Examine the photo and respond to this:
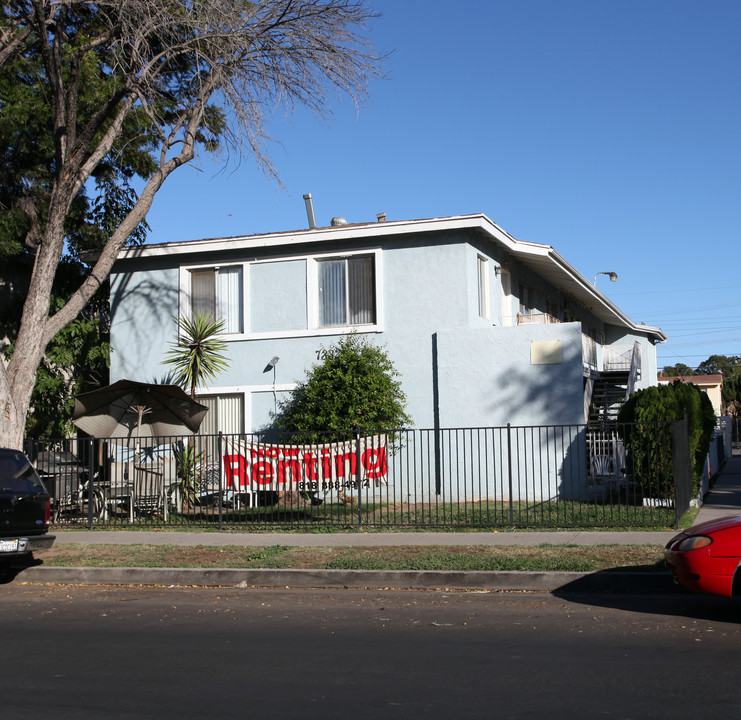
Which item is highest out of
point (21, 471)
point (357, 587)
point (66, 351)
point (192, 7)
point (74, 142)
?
point (192, 7)

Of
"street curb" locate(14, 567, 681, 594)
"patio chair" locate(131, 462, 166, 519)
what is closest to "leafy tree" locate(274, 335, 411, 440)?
"patio chair" locate(131, 462, 166, 519)

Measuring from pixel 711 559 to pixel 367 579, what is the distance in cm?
425

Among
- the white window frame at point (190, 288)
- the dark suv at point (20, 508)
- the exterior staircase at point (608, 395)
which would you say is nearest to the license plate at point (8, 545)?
the dark suv at point (20, 508)

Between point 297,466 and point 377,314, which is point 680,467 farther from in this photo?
point 377,314

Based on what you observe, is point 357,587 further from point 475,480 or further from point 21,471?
point 475,480

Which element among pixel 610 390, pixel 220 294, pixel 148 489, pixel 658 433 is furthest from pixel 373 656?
pixel 610 390

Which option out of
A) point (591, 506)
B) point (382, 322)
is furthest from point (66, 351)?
point (591, 506)

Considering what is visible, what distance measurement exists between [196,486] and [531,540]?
689 centimetres

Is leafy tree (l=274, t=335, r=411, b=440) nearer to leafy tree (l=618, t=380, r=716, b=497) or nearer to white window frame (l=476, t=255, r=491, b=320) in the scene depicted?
white window frame (l=476, t=255, r=491, b=320)

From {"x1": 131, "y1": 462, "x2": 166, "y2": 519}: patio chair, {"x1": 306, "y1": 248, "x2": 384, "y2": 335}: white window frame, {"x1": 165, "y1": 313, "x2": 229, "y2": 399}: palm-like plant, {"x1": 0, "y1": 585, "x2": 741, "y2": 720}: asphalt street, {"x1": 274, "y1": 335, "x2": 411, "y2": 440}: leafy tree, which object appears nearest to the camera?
{"x1": 0, "y1": 585, "x2": 741, "y2": 720}: asphalt street

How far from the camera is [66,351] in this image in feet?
69.9

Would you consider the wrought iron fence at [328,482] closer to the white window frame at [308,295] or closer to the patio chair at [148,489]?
the patio chair at [148,489]

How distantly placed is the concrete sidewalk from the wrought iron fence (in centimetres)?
69

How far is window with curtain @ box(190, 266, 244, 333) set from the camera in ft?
67.5
